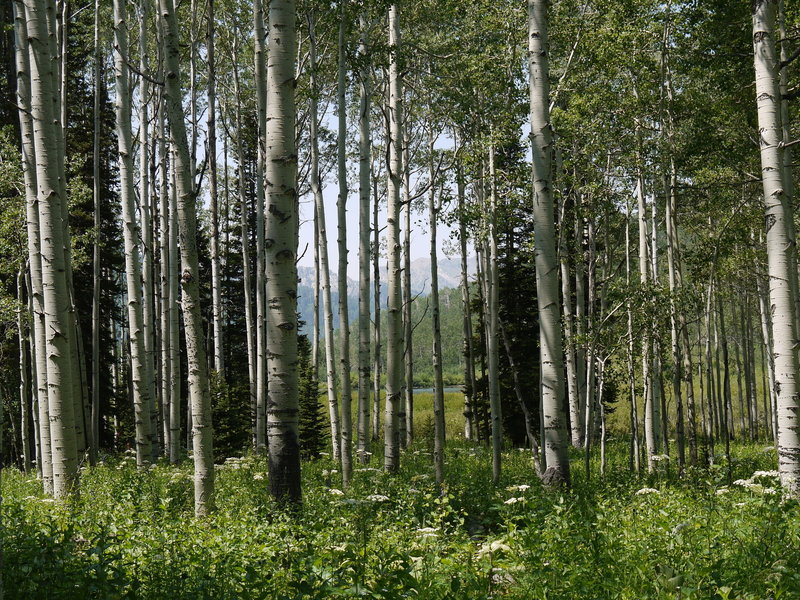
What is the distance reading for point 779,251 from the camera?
239 inches

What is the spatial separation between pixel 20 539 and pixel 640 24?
1156 cm

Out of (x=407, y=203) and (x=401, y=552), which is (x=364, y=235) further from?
(x=401, y=552)

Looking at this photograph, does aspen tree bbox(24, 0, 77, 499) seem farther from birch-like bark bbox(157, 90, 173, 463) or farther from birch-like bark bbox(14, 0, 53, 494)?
birch-like bark bbox(157, 90, 173, 463)

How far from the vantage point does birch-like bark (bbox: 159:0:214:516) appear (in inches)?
236

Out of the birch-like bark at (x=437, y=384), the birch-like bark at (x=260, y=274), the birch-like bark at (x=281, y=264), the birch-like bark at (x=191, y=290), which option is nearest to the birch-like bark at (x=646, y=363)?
the birch-like bark at (x=437, y=384)

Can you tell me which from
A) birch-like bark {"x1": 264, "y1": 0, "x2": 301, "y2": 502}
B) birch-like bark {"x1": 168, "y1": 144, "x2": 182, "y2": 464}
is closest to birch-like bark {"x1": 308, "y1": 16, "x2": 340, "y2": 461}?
birch-like bark {"x1": 168, "y1": 144, "x2": 182, "y2": 464}

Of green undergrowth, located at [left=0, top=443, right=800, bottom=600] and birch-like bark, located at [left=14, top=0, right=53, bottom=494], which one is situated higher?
birch-like bark, located at [left=14, top=0, right=53, bottom=494]

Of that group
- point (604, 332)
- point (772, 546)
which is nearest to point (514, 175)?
point (604, 332)

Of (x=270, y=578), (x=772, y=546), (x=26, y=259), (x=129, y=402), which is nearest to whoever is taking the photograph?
(x=270, y=578)

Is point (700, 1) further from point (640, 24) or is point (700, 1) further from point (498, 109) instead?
point (498, 109)

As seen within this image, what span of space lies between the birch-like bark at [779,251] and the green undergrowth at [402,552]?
0.71 meters

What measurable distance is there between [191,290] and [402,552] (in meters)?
3.27

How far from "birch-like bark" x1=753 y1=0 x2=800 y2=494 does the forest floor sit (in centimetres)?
66

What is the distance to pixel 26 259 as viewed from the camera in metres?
13.6
